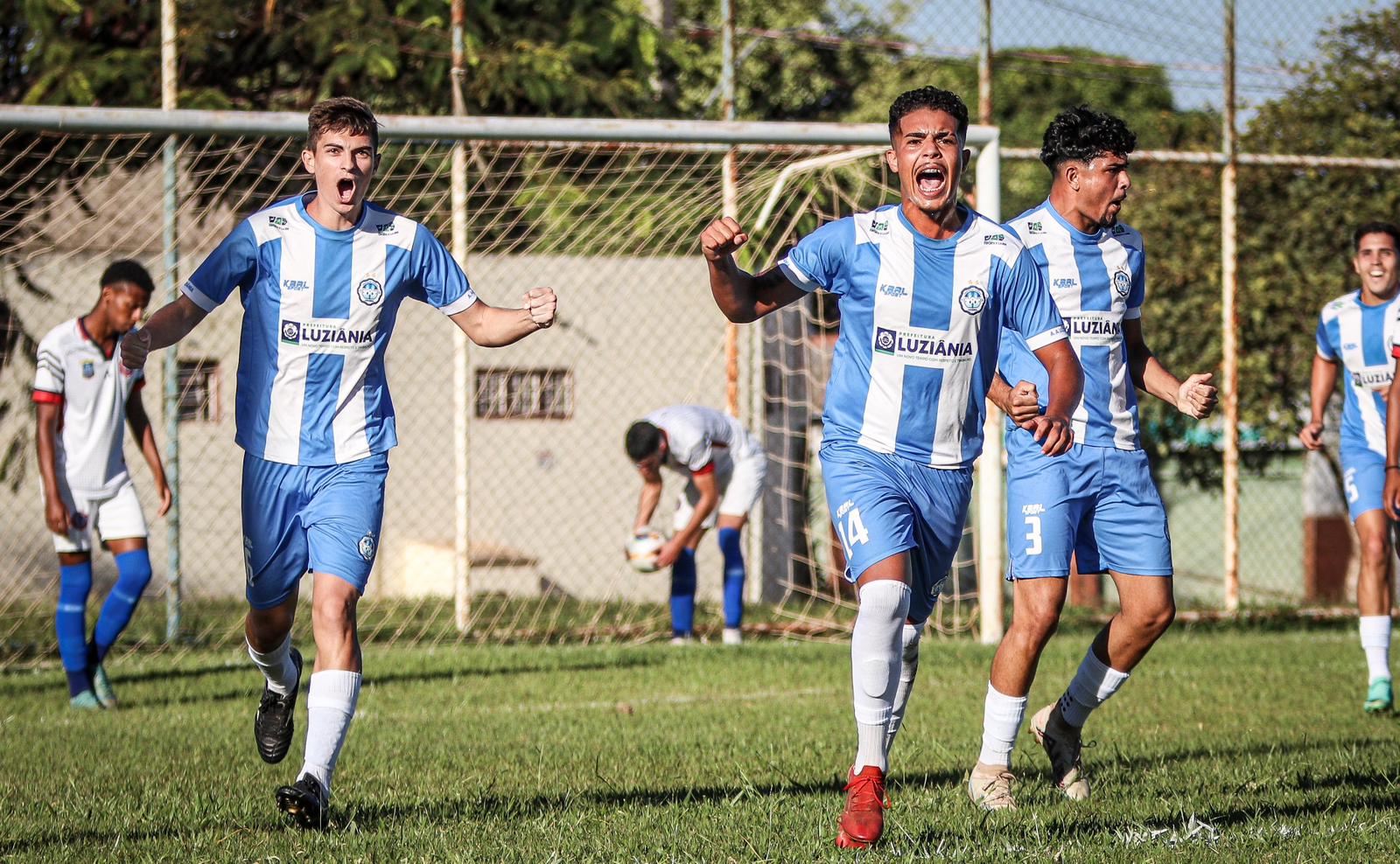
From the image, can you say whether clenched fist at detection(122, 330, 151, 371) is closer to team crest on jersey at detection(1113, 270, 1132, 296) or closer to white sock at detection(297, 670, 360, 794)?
white sock at detection(297, 670, 360, 794)

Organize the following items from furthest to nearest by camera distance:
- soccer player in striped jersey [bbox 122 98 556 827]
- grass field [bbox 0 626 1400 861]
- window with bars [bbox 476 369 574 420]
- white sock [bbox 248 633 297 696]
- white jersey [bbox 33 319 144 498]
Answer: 1. window with bars [bbox 476 369 574 420]
2. white jersey [bbox 33 319 144 498]
3. white sock [bbox 248 633 297 696]
4. soccer player in striped jersey [bbox 122 98 556 827]
5. grass field [bbox 0 626 1400 861]

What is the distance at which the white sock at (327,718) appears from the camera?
429 centimetres

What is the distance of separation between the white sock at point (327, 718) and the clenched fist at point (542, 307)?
1.23 metres

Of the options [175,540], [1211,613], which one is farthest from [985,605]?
[175,540]

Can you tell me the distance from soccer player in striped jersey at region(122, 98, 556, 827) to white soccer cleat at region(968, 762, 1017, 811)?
2016 mm

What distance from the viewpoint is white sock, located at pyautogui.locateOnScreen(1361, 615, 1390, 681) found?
7109 mm

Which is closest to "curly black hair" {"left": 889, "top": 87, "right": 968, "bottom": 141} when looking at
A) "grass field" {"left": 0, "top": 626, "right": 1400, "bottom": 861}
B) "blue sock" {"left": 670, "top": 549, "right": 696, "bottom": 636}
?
"grass field" {"left": 0, "top": 626, "right": 1400, "bottom": 861}

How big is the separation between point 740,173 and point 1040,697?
235 inches

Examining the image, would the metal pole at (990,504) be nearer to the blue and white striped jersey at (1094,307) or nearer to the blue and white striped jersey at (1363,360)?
the blue and white striped jersey at (1363,360)

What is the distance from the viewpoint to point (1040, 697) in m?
7.24

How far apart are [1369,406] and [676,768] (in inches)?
174

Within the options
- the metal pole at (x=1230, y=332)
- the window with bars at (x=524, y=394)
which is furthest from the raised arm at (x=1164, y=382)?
the window with bars at (x=524, y=394)

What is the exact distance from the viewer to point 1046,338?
456 cm

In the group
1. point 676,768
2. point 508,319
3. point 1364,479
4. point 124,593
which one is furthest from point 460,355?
point 1364,479
